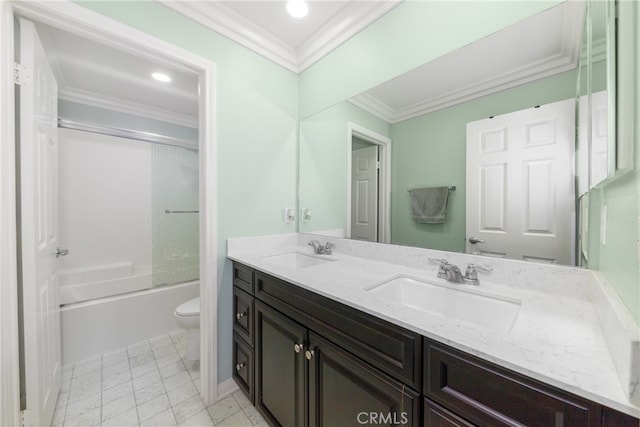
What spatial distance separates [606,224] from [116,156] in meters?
3.55

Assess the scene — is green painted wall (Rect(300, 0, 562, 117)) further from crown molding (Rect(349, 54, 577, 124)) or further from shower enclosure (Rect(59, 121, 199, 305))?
shower enclosure (Rect(59, 121, 199, 305))

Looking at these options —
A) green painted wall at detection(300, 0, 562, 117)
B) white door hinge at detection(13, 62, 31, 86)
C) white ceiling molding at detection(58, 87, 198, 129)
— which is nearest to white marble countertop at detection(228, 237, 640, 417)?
green painted wall at detection(300, 0, 562, 117)

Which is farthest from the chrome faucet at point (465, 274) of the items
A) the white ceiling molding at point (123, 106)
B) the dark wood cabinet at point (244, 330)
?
the white ceiling molding at point (123, 106)

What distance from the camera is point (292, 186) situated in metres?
2.00

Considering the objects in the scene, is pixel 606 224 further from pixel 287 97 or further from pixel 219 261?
pixel 287 97

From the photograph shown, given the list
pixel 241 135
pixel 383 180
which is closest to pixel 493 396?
pixel 383 180

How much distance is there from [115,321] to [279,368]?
1.85 metres

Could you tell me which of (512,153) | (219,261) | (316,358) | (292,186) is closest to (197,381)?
(219,261)

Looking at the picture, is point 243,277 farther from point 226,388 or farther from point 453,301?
point 453,301

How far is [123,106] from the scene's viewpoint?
2.48 metres

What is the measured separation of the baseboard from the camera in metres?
1.57

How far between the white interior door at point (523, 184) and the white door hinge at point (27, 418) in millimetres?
2193

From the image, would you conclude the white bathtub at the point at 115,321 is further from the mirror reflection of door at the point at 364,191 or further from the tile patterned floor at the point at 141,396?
the mirror reflection of door at the point at 364,191

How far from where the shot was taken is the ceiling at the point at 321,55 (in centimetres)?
98
